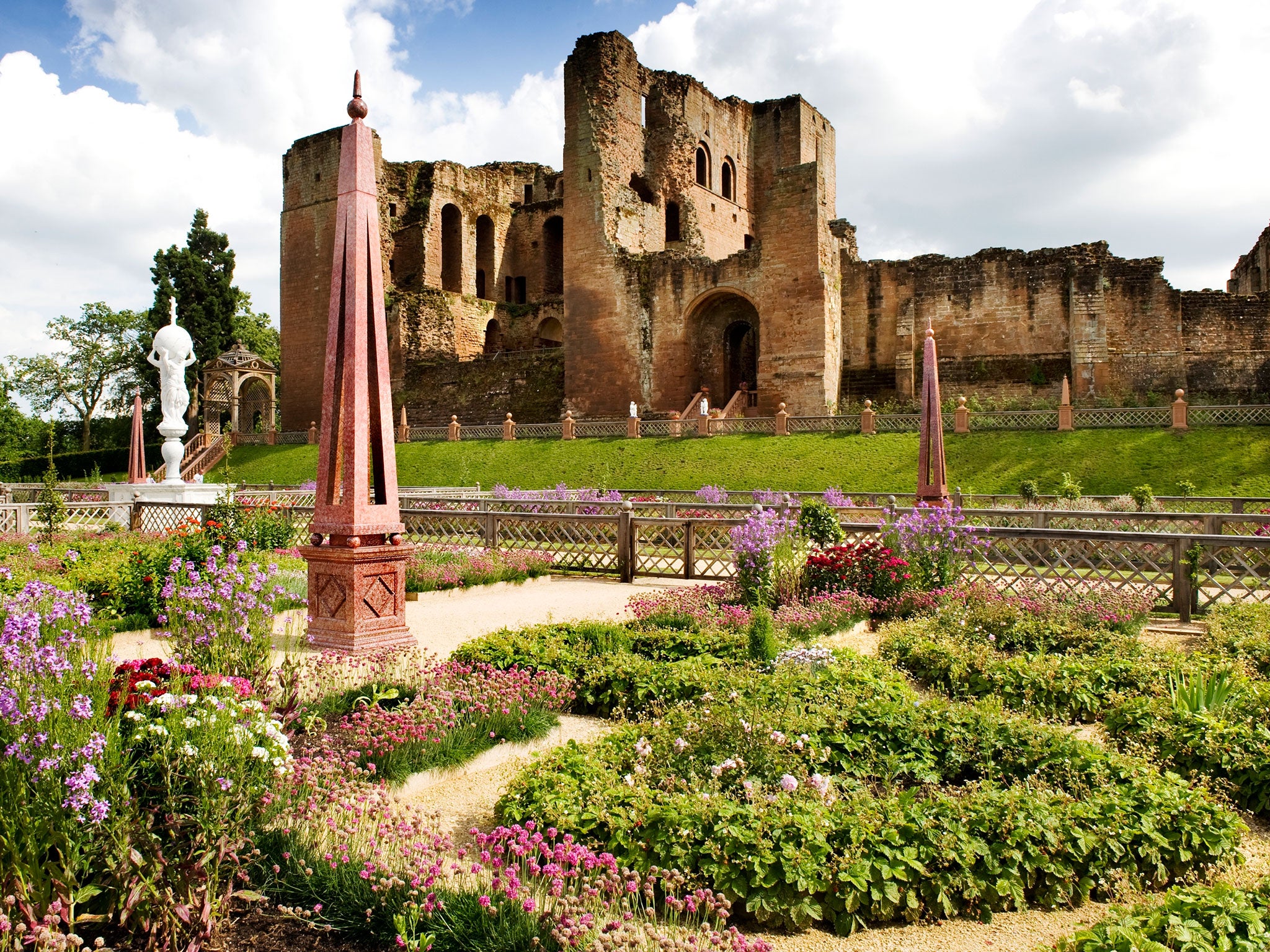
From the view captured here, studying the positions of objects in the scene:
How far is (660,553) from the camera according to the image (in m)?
12.0

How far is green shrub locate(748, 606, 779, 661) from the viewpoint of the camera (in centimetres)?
588

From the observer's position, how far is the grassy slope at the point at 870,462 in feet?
59.8

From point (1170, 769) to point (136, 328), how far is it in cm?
5670

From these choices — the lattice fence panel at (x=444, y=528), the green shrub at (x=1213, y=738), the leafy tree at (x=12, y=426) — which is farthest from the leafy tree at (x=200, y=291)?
the green shrub at (x=1213, y=738)

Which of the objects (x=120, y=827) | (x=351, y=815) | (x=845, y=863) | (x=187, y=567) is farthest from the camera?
(x=187, y=567)

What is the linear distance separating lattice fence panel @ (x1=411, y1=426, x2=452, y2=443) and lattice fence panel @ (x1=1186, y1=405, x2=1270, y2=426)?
22.3 meters

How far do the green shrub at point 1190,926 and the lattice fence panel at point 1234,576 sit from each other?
626cm

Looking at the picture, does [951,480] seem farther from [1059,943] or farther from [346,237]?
[1059,943]

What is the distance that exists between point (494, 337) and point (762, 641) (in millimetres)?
36279

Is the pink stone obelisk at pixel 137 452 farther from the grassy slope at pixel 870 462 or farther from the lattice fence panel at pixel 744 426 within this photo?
the lattice fence panel at pixel 744 426

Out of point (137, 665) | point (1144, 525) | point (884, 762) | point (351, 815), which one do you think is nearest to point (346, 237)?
point (137, 665)

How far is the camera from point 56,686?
9.23 feet

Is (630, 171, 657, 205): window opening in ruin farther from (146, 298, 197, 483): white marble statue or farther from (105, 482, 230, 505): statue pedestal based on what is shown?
(105, 482, 230, 505): statue pedestal

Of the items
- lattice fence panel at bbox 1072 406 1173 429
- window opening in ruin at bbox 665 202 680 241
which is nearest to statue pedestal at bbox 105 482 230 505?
lattice fence panel at bbox 1072 406 1173 429
